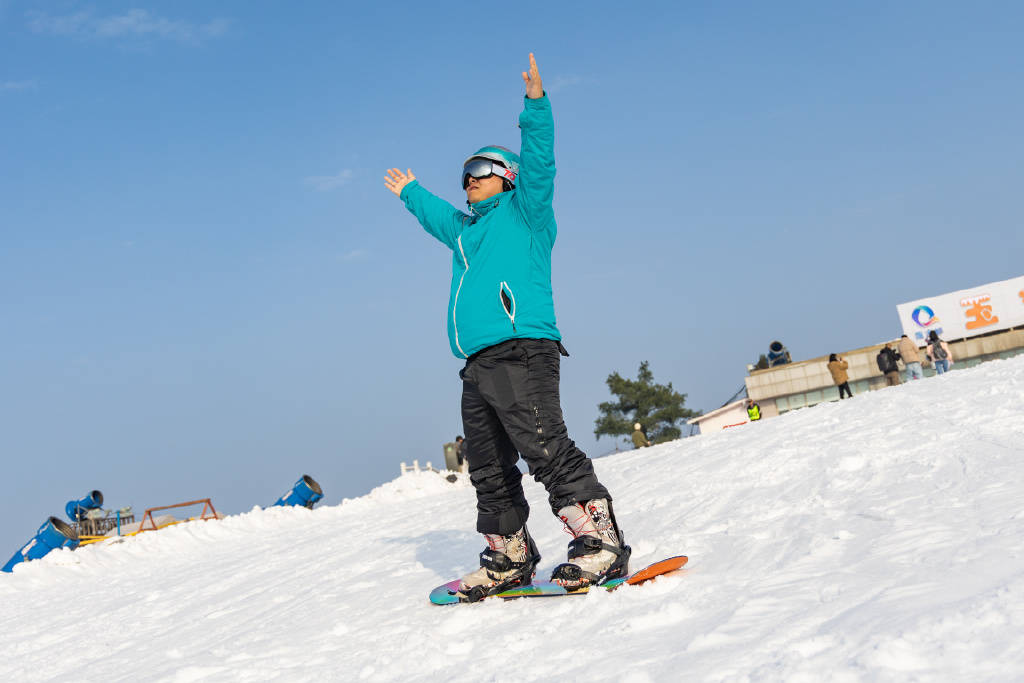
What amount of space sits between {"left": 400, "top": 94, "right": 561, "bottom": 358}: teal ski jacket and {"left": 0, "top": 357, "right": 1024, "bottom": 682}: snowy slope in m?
1.26

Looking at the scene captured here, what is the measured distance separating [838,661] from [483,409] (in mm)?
2087

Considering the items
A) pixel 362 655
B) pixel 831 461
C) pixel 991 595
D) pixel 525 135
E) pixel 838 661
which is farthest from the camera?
pixel 831 461

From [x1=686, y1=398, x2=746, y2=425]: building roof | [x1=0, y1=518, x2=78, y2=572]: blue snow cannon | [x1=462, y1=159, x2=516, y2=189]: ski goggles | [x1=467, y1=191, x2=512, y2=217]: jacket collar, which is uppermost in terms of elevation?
[x1=462, y1=159, x2=516, y2=189]: ski goggles

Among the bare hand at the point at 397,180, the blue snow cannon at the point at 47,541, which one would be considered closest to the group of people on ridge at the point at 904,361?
the bare hand at the point at 397,180

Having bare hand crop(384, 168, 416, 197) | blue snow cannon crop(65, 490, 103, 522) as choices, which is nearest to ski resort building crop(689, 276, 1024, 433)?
blue snow cannon crop(65, 490, 103, 522)

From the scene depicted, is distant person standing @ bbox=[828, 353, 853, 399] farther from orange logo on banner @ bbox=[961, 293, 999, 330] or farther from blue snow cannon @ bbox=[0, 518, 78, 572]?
orange logo on banner @ bbox=[961, 293, 999, 330]

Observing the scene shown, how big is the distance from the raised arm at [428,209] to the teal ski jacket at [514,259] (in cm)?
16

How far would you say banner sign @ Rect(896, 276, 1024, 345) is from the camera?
1421 inches

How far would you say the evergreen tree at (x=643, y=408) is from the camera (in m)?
47.6

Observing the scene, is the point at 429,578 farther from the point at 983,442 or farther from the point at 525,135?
the point at 983,442

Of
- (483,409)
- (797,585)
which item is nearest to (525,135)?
(483,409)

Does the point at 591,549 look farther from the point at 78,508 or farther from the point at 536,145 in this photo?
the point at 78,508

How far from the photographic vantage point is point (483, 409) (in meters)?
3.76

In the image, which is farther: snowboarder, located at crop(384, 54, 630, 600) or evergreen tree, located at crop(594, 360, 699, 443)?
evergreen tree, located at crop(594, 360, 699, 443)
